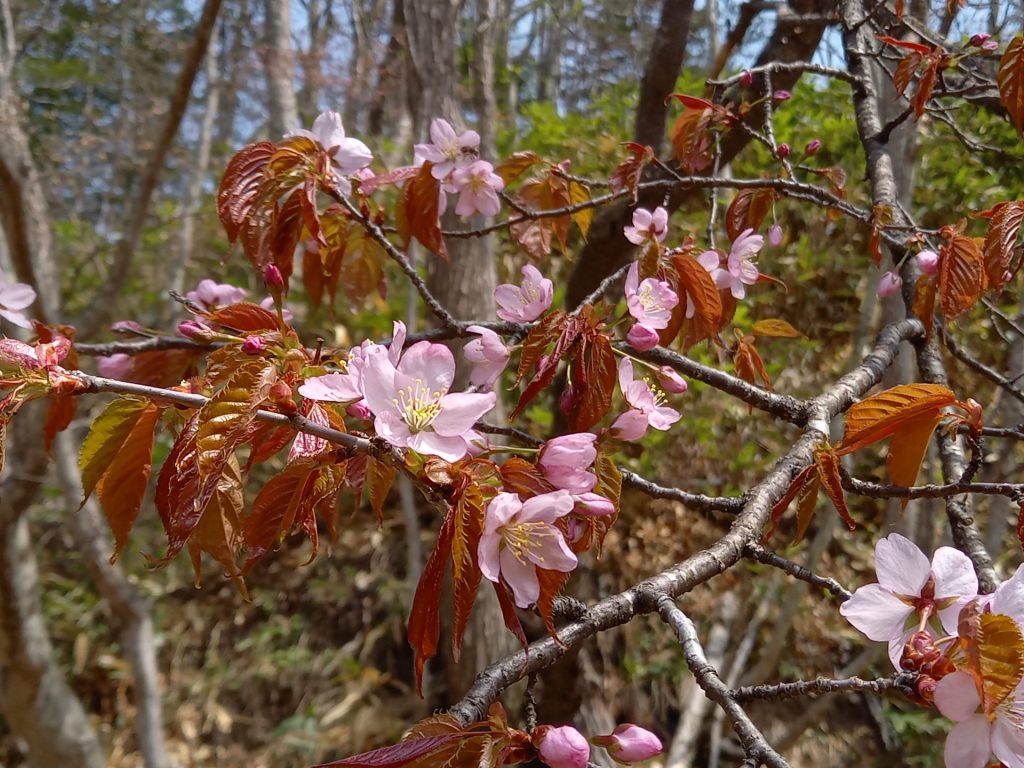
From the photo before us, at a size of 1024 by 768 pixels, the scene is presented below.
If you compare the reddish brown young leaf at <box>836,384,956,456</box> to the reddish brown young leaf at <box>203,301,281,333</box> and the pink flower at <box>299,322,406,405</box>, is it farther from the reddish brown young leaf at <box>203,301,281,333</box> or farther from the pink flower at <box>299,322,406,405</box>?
the reddish brown young leaf at <box>203,301,281,333</box>

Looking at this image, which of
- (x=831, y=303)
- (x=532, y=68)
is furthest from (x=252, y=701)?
(x=532, y=68)

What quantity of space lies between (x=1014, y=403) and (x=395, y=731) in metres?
2.32

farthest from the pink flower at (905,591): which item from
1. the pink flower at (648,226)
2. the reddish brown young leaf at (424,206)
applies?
the reddish brown young leaf at (424,206)

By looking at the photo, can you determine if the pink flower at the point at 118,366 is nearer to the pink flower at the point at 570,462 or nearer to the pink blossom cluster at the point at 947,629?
the pink flower at the point at 570,462

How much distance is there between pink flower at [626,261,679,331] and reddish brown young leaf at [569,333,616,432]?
13 centimetres

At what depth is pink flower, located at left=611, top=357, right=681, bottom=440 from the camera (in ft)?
2.29

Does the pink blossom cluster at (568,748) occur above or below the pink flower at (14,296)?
below

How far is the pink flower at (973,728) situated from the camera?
0.43 metres

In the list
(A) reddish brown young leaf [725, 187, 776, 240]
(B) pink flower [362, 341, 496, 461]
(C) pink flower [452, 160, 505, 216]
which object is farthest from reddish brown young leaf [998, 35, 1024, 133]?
(B) pink flower [362, 341, 496, 461]

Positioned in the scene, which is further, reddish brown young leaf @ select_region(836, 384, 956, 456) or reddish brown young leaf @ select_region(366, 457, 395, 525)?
reddish brown young leaf @ select_region(366, 457, 395, 525)

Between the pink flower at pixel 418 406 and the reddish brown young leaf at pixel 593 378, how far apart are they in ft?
0.48

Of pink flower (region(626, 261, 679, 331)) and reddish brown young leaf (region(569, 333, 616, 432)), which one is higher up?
pink flower (region(626, 261, 679, 331))

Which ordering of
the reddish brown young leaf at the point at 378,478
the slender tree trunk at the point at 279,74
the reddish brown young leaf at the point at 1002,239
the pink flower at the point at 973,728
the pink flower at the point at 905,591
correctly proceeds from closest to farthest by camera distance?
1. the pink flower at the point at 973,728
2. the pink flower at the point at 905,591
3. the reddish brown young leaf at the point at 378,478
4. the reddish brown young leaf at the point at 1002,239
5. the slender tree trunk at the point at 279,74

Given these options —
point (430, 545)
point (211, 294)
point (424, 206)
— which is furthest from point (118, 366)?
point (430, 545)
